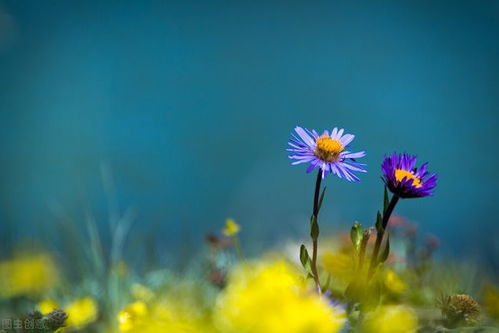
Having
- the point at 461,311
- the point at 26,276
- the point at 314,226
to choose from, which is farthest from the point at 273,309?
the point at 26,276

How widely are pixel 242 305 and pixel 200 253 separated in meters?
1.29

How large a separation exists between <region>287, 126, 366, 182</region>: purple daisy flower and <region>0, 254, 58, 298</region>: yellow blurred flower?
899mm

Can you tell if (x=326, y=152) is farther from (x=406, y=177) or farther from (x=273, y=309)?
(x=273, y=309)

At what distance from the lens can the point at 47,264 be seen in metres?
1.54

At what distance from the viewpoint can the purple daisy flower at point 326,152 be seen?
637mm

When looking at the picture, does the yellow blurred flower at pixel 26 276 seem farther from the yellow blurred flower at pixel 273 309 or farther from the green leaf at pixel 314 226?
the yellow blurred flower at pixel 273 309

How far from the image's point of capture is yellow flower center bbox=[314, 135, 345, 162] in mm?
649

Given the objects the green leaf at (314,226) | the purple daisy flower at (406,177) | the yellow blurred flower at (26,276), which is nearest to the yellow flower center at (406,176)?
the purple daisy flower at (406,177)

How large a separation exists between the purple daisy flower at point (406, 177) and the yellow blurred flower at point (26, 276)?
989 mm

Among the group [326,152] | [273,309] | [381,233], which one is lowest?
[273,309]

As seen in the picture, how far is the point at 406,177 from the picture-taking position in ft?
1.96

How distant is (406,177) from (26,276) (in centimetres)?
114

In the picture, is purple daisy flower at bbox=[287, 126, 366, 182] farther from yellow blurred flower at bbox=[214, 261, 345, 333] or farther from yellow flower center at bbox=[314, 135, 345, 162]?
yellow blurred flower at bbox=[214, 261, 345, 333]

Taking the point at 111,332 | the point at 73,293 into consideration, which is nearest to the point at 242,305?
the point at 111,332
